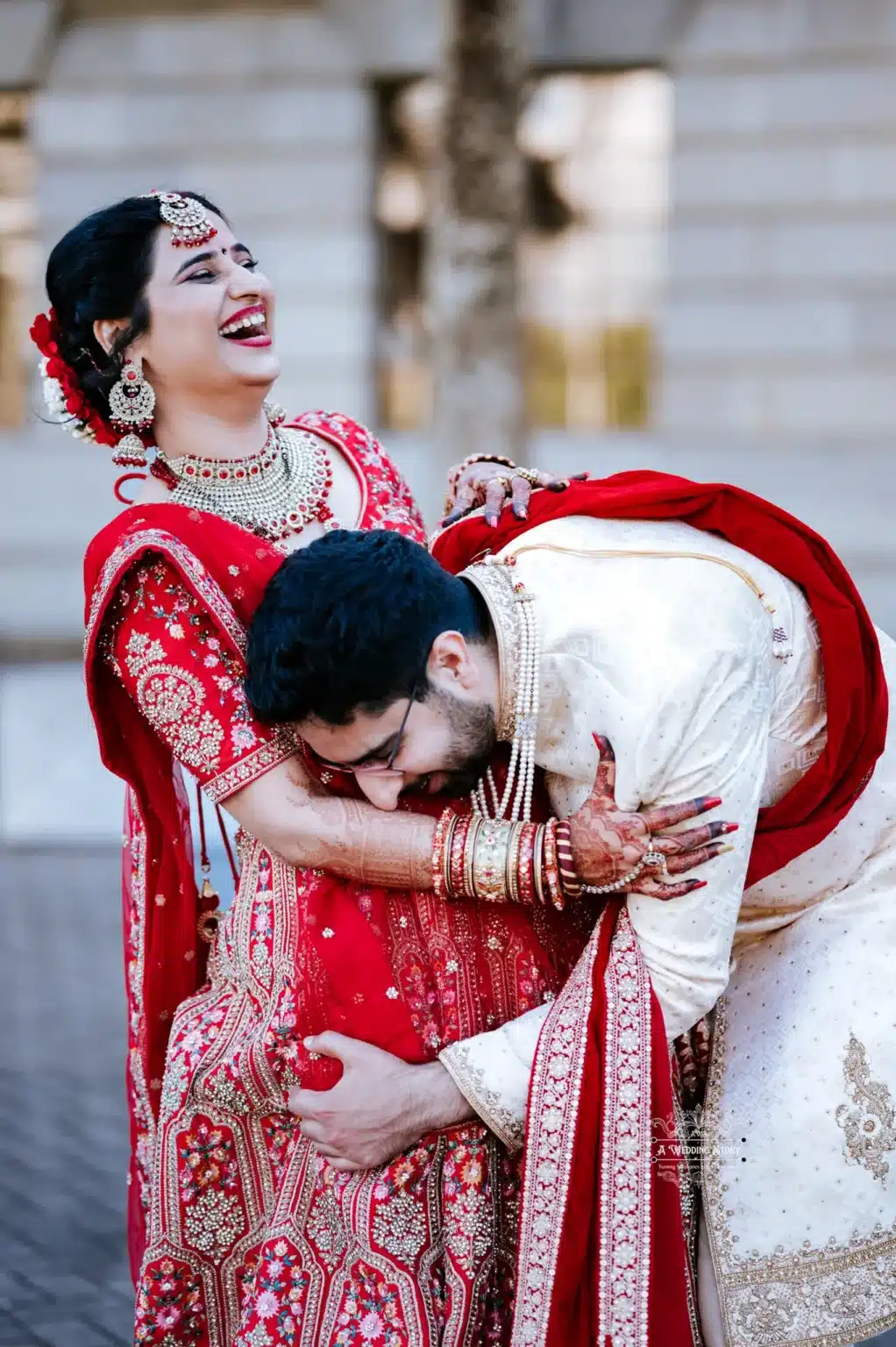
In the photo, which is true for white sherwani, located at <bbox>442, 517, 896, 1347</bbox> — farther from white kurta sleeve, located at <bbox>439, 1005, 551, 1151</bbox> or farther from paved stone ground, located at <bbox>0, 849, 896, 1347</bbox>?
paved stone ground, located at <bbox>0, 849, 896, 1347</bbox>

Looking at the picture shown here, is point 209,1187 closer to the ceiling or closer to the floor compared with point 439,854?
closer to the floor

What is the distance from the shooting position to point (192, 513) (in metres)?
2.52

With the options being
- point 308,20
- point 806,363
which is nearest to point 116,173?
point 308,20

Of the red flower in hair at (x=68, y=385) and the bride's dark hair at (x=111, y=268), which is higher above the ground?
the bride's dark hair at (x=111, y=268)

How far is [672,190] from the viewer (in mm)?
11836

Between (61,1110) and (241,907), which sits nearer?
(241,907)

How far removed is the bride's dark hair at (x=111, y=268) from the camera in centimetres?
267

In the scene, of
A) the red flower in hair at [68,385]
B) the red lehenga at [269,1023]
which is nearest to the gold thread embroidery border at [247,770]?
the red lehenga at [269,1023]

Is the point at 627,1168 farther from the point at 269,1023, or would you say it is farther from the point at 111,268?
the point at 111,268

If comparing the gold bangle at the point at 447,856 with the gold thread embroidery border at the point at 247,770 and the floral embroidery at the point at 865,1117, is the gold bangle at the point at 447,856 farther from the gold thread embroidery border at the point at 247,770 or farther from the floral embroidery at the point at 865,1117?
the floral embroidery at the point at 865,1117

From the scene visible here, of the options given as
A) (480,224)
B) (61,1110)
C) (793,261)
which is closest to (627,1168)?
(61,1110)

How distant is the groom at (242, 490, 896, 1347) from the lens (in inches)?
86.1

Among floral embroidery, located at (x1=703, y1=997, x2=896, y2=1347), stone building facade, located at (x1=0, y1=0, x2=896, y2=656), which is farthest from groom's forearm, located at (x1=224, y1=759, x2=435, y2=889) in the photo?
stone building facade, located at (x1=0, y1=0, x2=896, y2=656)

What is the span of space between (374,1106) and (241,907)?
434 mm
